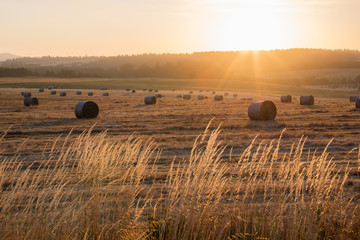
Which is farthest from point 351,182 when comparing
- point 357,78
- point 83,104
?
point 357,78

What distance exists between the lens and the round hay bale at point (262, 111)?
24.2 metres

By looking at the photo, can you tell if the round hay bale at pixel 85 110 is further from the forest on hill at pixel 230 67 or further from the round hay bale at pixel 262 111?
the forest on hill at pixel 230 67

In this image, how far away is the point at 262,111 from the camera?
24.2 metres

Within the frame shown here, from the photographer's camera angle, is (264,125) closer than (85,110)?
Yes

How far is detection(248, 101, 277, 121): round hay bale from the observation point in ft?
79.5

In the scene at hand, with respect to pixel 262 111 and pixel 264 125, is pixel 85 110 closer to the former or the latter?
pixel 262 111

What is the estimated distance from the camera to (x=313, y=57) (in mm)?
159375

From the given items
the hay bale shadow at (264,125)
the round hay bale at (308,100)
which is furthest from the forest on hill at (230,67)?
the hay bale shadow at (264,125)

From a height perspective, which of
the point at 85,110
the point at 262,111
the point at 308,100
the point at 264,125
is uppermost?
the point at 85,110

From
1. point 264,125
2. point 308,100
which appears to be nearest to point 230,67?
point 308,100

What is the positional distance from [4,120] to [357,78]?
350 feet

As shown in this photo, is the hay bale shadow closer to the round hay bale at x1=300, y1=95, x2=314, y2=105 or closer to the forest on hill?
the round hay bale at x1=300, y1=95, x2=314, y2=105

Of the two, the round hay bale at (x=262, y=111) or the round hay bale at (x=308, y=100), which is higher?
the round hay bale at (x=262, y=111)

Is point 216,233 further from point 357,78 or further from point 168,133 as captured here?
point 357,78
